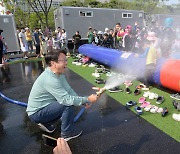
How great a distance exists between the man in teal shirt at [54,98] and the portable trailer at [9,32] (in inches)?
546

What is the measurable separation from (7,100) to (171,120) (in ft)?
15.9

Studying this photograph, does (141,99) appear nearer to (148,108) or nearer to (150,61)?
(148,108)

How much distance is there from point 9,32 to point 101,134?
1441 centimetres

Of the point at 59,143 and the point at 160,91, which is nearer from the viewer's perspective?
the point at 59,143

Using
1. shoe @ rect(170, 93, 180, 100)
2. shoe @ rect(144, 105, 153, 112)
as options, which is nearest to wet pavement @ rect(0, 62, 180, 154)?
shoe @ rect(144, 105, 153, 112)

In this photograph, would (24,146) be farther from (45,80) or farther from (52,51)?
(52,51)

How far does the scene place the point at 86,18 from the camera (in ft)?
61.2

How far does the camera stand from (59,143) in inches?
47.6

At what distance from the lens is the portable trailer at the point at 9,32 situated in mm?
15648

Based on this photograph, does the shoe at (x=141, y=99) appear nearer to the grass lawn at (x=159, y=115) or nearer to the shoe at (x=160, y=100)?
the grass lawn at (x=159, y=115)

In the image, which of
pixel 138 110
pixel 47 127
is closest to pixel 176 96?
pixel 138 110

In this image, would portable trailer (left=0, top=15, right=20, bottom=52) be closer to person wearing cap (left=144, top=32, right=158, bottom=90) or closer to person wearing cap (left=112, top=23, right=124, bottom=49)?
person wearing cap (left=112, top=23, right=124, bottom=49)

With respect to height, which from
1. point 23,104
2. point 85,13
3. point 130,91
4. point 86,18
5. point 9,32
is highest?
point 85,13

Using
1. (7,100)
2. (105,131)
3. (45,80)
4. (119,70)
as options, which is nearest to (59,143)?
(45,80)
